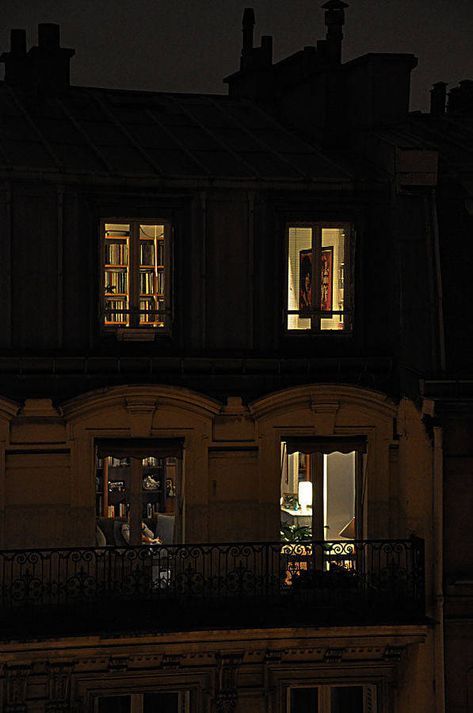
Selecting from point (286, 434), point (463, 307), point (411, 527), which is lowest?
point (411, 527)

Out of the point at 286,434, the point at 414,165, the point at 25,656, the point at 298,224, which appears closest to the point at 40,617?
the point at 25,656

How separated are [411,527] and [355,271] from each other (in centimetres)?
363

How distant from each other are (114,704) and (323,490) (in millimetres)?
4116

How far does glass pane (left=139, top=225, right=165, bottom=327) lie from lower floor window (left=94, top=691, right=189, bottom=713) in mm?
5098

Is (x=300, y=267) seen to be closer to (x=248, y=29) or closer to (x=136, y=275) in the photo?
(x=136, y=275)

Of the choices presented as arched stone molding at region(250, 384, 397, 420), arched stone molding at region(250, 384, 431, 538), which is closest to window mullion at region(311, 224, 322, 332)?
arched stone molding at region(250, 384, 397, 420)

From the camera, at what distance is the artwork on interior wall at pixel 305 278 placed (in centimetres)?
2128

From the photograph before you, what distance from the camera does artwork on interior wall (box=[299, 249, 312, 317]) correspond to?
69.8ft

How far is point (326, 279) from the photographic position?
2142 centimetres

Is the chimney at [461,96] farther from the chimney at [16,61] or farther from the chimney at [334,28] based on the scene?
the chimney at [16,61]

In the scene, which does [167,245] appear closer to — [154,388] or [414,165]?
[154,388]

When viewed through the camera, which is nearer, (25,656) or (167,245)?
(25,656)

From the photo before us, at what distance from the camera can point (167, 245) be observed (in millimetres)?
20859

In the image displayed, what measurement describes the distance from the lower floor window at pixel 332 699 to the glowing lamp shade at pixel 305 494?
255 cm
